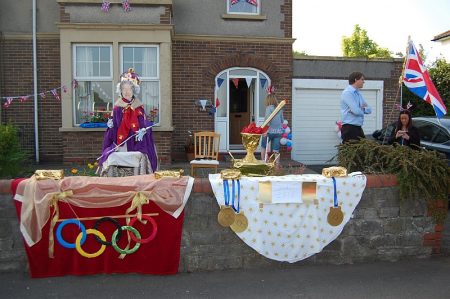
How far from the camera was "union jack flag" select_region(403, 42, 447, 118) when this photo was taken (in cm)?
638

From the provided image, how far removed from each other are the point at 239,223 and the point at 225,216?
0.15 m

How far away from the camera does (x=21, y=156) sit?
8.06 meters

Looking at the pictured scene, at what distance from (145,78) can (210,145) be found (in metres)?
2.61

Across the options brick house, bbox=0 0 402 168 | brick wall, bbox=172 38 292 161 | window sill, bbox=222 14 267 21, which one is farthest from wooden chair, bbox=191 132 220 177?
window sill, bbox=222 14 267 21

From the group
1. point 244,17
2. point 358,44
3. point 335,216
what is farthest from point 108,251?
point 358,44

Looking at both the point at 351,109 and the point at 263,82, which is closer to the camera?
the point at 351,109

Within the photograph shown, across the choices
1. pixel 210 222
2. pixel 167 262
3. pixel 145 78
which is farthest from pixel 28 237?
pixel 145 78

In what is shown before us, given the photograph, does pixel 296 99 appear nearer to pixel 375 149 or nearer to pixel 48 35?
pixel 48 35

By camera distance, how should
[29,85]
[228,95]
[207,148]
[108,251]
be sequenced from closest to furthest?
[108,251] → [207,148] → [29,85] → [228,95]

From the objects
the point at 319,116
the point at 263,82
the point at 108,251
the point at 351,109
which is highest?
the point at 263,82

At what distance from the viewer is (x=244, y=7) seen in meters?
12.3

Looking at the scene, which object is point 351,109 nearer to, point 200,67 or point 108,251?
point 108,251

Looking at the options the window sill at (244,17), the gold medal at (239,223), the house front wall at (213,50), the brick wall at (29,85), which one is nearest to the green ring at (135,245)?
the gold medal at (239,223)

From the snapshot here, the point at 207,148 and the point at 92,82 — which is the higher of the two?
the point at 92,82
